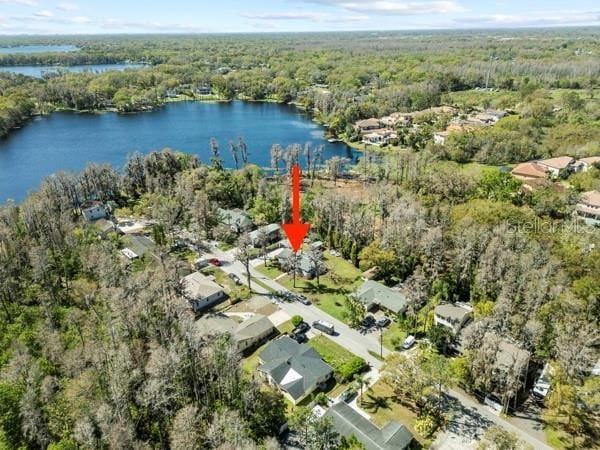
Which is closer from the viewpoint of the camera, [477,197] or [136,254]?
[136,254]

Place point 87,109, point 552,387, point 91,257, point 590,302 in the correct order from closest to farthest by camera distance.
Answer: point 552,387 → point 590,302 → point 91,257 → point 87,109

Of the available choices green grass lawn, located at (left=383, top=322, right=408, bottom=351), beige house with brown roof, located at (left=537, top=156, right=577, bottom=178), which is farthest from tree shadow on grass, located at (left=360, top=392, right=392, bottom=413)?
beige house with brown roof, located at (left=537, top=156, right=577, bottom=178)

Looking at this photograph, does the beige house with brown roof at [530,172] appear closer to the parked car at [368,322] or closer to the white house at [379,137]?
the white house at [379,137]

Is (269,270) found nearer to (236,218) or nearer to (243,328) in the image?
(243,328)

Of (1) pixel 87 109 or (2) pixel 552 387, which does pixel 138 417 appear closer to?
(2) pixel 552 387

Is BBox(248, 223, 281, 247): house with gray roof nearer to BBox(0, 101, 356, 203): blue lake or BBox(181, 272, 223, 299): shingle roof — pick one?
BBox(181, 272, 223, 299): shingle roof

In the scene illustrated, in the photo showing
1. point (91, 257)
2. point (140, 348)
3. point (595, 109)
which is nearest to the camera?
point (140, 348)

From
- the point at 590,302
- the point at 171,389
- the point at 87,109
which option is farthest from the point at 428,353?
the point at 87,109

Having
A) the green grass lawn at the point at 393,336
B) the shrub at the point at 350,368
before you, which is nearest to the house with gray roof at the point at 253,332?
the shrub at the point at 350,368
